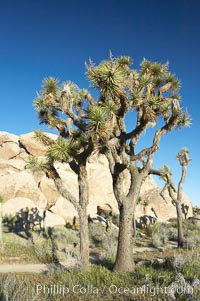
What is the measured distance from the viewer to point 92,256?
14.2m

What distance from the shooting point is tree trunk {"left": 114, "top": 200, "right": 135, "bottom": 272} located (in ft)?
32.9

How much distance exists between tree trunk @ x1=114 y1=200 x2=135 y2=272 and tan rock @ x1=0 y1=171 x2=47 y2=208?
17513 millimetres

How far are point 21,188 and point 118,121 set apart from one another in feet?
60.2

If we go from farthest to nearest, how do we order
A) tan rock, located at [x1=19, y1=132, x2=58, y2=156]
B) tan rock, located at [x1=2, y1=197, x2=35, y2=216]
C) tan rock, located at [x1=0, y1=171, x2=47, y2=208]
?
tan rock, located at [x1=19, y1=132, x2=58, y2=156], tan rock, located at [x1=0, y1=171, x2=47, y2=208], tan rock, located at [x1=2, y1=197, x2=35, y2=216]

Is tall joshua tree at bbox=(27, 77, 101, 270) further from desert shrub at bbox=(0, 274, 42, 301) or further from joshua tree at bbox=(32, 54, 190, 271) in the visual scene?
desert shrub at bbox=(0, 274, 42, 301)

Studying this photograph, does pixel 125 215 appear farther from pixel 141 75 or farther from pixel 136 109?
pixel 141 75

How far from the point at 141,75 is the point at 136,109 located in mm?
1688

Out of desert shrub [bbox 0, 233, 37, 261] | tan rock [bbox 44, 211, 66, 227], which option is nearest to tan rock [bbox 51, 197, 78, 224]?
tan rock [bbox 44, 211, 66, 227]

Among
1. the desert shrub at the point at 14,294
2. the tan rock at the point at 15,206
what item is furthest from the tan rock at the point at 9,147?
the desert shrub at the point at 14,294

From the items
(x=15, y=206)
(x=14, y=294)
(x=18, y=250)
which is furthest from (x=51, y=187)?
(x=14, y=294)

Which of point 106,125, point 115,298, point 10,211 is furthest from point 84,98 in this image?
point 10,211

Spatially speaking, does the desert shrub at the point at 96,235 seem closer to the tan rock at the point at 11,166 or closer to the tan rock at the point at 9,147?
the tan rock at the point at 11,166

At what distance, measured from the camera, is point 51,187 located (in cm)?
3016

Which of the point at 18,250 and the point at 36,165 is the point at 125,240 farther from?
the point at 18,250
